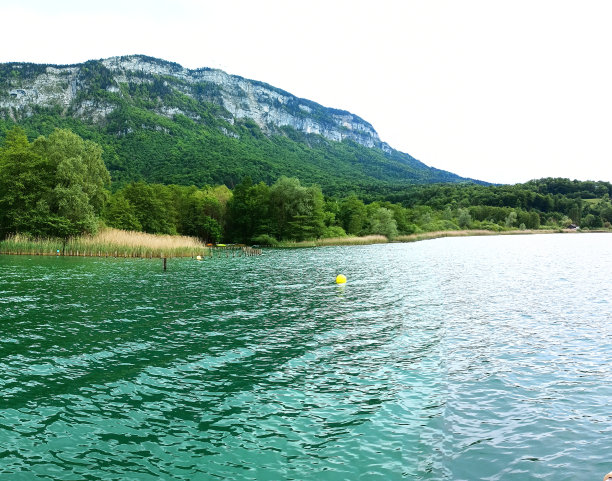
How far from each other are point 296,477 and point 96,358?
32.9 ft

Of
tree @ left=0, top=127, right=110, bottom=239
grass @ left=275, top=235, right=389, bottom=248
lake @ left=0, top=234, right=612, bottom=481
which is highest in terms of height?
tree @ left=0, top=127, right=110, bottom=239

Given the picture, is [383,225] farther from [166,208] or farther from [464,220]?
[464,220]

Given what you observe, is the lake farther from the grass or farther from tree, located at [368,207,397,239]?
tree, located at [368,207,397,239]

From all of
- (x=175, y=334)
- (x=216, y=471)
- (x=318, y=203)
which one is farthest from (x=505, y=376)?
(x=318, y=203)

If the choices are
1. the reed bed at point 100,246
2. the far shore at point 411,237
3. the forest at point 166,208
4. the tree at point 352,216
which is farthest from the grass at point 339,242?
the reed bed at point 100,246

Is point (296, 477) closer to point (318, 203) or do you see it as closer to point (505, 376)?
point (505, 376)

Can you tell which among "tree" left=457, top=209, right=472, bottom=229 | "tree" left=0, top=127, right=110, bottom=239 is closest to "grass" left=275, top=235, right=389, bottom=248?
"tree" left=0, top=127, right=110, bottom=239

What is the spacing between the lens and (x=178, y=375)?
44.4ft

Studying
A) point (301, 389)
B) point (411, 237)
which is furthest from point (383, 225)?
point (301, 389)

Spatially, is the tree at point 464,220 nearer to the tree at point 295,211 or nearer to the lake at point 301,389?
the tree at point 295,211

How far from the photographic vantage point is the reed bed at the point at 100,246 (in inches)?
2174

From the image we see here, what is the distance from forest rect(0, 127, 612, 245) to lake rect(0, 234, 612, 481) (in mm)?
40042

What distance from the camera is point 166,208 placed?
9669 centimetres

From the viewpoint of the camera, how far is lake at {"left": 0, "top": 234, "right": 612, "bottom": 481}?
344 inches
